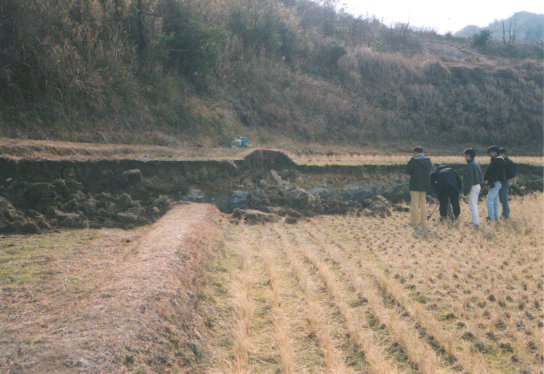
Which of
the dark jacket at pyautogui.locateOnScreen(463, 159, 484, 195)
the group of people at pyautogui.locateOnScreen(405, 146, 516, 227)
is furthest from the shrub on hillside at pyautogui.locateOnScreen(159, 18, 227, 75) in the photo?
the dark jacket at pyautogui.locateOnScreen(463, 159, 484, 195)

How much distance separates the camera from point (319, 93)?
28562 millimetres

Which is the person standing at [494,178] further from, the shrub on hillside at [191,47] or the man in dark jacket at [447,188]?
the shrub on hillside at [191,47]

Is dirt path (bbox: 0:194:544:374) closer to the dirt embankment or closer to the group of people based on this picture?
the dirt embankment

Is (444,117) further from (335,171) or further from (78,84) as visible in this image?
(78,84)

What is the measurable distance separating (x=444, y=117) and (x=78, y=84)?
89.1 feet

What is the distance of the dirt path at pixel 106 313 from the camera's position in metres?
2.97

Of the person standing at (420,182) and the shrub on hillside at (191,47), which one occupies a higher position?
the shrub on hillside at (191,47)

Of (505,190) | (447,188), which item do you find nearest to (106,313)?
(447,188)

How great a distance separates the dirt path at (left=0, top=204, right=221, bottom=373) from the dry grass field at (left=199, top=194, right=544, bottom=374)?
0.39 metres

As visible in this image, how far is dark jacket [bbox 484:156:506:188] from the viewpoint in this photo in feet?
31.8

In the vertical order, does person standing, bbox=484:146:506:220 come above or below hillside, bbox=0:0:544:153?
below

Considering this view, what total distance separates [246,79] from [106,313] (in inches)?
908

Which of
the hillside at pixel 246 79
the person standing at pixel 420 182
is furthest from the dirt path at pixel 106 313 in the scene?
the hillside at pixel 246 79

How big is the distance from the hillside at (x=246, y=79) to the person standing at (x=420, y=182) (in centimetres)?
1003
